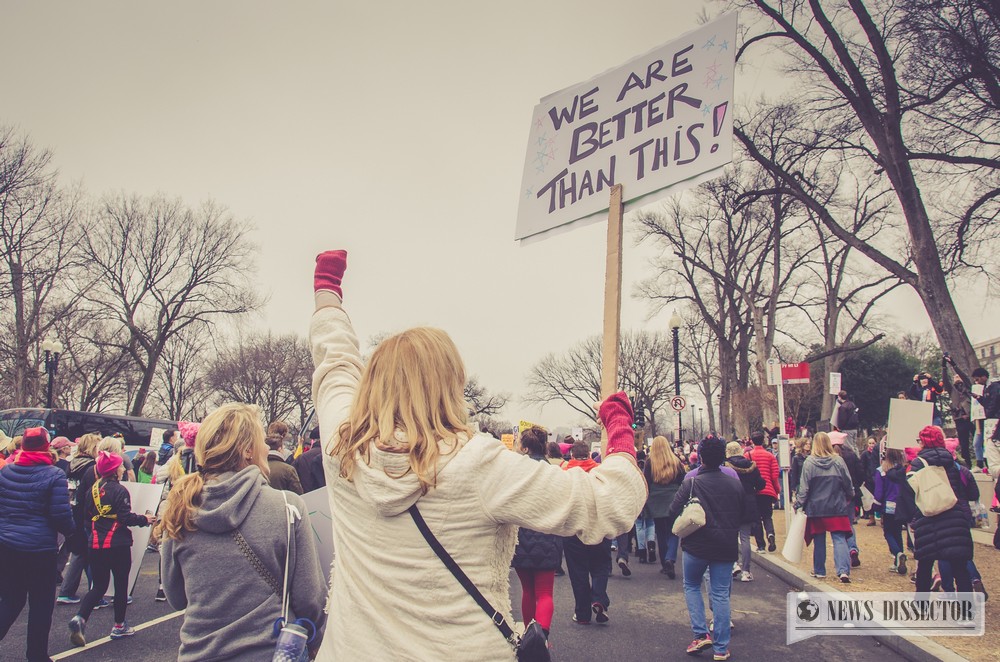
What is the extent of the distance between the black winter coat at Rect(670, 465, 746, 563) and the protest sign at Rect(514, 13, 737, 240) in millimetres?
3892

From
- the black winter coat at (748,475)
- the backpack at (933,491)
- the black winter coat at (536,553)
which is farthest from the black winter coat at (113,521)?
the backpack at (933,491)

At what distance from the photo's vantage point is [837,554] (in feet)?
28.5

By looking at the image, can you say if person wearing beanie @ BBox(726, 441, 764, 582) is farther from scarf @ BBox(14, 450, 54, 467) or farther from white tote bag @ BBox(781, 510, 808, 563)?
scarf @ BBox(14, 450, 54, 467)

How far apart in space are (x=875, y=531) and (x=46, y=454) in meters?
14.7

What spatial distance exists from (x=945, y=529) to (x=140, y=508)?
7978 mm

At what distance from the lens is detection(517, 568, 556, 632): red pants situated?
6.06m

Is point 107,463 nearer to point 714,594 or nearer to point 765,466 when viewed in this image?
point 714,594

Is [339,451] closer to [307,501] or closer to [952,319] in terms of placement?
[307,501]

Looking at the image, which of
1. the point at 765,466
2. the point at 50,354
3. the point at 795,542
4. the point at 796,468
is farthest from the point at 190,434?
the point at 50,354

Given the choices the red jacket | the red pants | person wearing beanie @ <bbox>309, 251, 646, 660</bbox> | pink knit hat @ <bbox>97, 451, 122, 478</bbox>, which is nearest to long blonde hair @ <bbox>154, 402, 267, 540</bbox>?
person wearing beanie @ <bbox>309, 251, 646, 660</bbox>

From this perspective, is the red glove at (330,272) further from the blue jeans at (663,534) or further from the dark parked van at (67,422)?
the dark parked van at (67,422)

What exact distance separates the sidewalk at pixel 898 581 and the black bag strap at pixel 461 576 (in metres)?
5.47

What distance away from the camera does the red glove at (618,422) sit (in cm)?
178

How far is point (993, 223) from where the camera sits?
1405 centimetres
